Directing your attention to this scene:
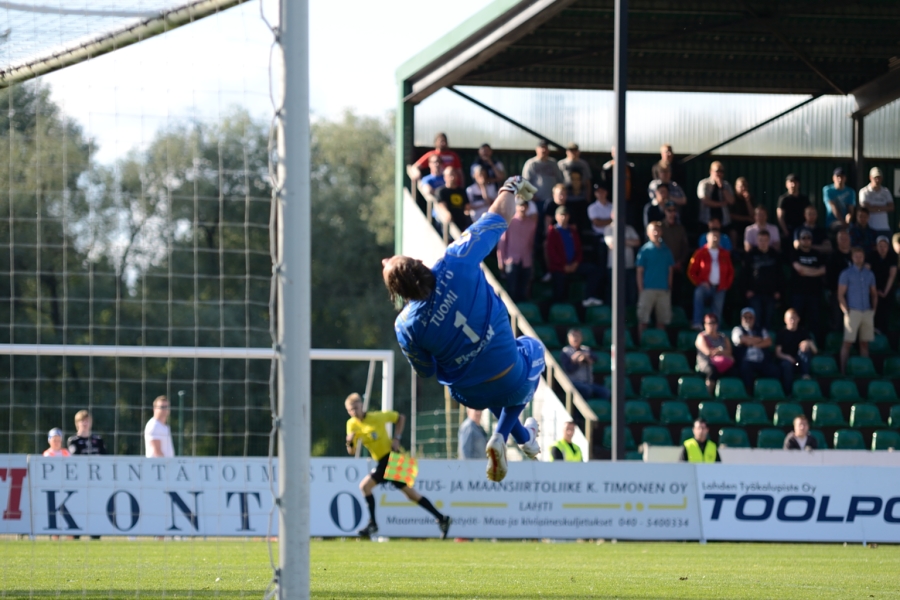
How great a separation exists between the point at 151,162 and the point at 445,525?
15664 mm

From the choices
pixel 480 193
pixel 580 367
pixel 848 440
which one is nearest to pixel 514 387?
pixel 580 367

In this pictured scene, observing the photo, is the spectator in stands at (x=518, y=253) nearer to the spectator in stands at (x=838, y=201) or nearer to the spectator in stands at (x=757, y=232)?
the spectator in stands at (x=757, y=232)

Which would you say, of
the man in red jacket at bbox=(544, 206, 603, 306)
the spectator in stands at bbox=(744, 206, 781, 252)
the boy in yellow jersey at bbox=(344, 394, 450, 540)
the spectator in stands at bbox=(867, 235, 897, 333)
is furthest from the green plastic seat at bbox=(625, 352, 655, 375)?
the boy in yellow jersey at bbox=(344, 394, 450, 540)

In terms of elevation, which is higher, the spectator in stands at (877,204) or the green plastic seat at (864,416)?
the spectator in stands at (877,204)

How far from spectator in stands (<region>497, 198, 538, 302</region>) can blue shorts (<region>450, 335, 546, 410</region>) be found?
10.1 meters

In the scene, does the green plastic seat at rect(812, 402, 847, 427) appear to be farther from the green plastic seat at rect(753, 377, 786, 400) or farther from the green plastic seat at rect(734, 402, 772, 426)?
the green plastic seat at rect(734, 402, 772, 426)

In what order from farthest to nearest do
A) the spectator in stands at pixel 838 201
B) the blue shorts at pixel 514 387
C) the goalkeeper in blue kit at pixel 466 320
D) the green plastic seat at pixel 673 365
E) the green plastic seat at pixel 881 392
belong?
the spectator in stands at pixel 838 201 < the green plastic seat at pixel 881 392 < the green plastic seat at pixel 673 365 < the blue shorts at pixel 514 387 < the goalkeeper in blue kit at pixel 466 320

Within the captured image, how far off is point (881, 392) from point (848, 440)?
1.50m

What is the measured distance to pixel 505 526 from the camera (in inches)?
563

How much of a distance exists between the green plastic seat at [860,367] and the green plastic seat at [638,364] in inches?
127

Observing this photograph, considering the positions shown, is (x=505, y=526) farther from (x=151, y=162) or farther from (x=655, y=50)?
(x=151, y=162)

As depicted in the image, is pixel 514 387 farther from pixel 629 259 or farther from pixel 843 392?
pixel 843 392

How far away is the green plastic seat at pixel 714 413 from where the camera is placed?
17.4m

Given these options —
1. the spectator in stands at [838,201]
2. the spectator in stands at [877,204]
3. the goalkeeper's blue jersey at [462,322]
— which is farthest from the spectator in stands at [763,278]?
the goalkeeper's blue jersey at [462,322]
